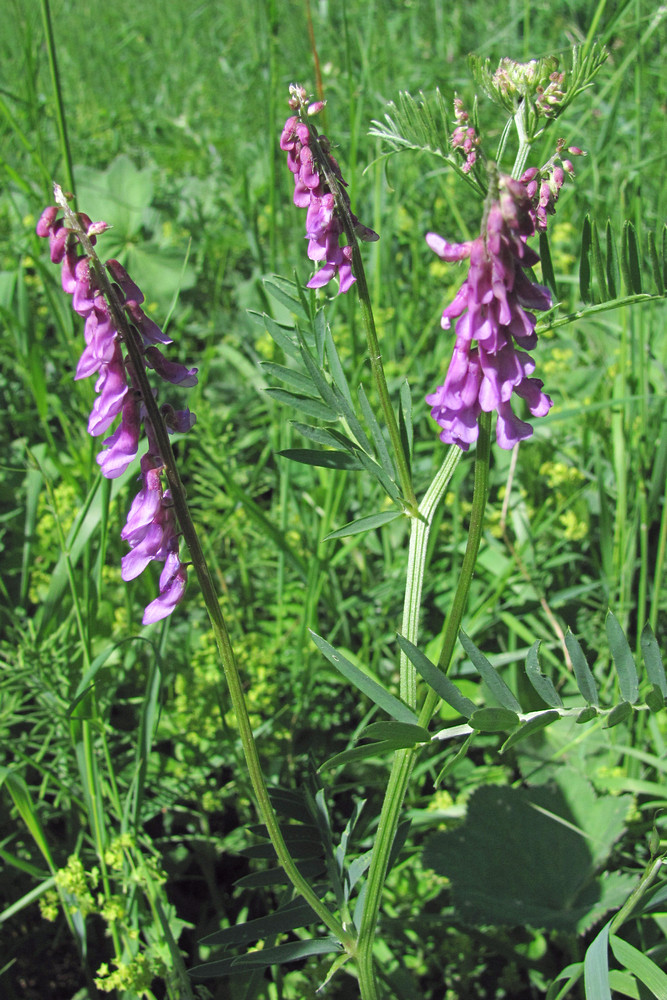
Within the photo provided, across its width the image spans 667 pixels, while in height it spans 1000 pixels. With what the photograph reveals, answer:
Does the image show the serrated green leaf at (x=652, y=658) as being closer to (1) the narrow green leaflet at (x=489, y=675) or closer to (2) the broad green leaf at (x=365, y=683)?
(1) the narrow green leaflet at (x=489, y=675)

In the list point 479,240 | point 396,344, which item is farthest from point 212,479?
point 479,240

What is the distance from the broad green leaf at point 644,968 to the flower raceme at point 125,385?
83 centimetres

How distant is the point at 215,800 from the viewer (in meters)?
1.82

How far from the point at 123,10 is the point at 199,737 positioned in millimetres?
6915

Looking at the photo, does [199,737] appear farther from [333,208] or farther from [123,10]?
[123,10]

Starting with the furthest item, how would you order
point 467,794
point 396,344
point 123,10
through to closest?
point 123,10
point 396,344
point 467,794

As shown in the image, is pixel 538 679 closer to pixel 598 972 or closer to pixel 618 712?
pixel 618 712

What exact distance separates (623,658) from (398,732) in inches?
13.2

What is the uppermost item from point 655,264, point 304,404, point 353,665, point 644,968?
point 655,264

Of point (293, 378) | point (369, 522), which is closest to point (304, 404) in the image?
point (293, 378)

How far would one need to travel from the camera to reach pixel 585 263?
1306mm

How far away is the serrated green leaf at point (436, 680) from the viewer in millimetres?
1007

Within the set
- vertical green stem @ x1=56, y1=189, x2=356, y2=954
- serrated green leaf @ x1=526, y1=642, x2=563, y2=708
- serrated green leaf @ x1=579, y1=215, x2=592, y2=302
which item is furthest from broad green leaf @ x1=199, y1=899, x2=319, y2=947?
serrated green leaf @ x1=579, y1=215, x2=592, y2=302

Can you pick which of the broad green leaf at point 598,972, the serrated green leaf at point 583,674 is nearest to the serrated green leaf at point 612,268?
the serrated green leaf at point 583,674
